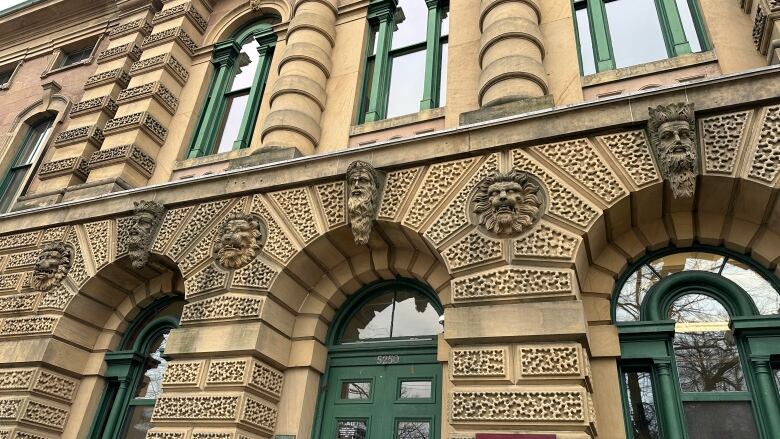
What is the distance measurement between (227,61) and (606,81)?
851cm

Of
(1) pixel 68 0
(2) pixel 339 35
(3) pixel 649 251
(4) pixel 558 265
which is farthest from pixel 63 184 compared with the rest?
(3) pixel 649 251

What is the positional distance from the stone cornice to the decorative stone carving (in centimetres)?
316

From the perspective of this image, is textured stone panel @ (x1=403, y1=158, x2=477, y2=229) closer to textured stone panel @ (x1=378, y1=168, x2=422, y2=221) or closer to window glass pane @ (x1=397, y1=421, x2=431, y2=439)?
textured stone panel @ (x1=378, y1=168, x2=422, y2=221)

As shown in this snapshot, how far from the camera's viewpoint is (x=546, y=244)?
6.08 m

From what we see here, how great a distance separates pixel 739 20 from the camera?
25.4 ft

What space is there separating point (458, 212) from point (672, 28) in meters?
4.82

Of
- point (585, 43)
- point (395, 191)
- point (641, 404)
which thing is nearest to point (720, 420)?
point (641, 404)

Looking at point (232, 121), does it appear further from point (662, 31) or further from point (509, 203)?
point (662, 31)

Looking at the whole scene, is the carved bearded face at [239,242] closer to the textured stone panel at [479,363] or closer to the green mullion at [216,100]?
the textured stone panel at [479,363]

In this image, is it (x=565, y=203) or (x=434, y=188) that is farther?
(x=434, y=188)

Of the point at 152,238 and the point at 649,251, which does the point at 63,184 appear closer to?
the point at 152,238

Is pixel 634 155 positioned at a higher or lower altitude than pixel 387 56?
lower

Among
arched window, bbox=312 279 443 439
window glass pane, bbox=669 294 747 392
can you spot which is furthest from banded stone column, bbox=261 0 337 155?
window glass pane, bbox=669 294 747 392

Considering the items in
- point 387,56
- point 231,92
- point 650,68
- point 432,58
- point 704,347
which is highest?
point 231,92
